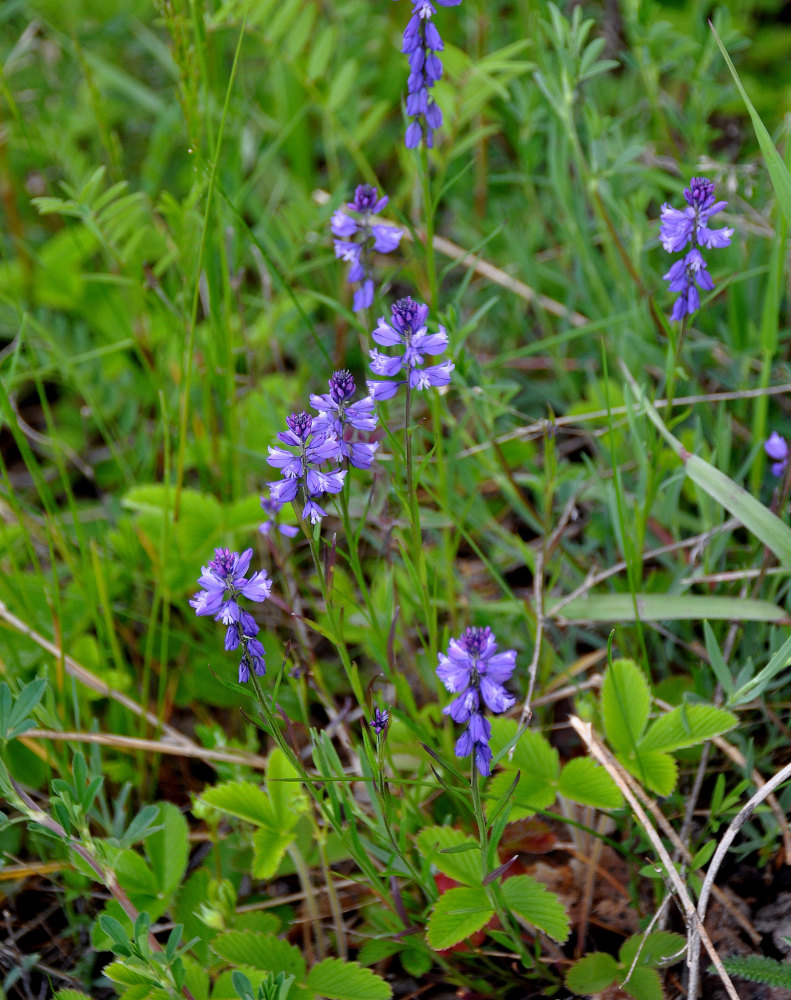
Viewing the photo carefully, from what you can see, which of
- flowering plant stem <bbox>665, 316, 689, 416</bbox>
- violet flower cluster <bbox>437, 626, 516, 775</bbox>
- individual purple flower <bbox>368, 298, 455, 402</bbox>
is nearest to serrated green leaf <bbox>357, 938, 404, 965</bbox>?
violet flower cluster <bbox>437, 626, 516, 775</bbox>

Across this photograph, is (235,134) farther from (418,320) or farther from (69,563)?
(418,320)

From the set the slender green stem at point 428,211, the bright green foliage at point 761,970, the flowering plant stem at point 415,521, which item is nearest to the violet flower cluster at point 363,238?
the slender green stem at point 428,211

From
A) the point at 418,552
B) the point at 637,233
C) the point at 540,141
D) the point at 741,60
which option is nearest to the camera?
the point at 418,552

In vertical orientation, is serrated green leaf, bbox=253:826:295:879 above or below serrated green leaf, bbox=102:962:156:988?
above

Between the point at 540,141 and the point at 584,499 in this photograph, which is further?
the point at 540,141

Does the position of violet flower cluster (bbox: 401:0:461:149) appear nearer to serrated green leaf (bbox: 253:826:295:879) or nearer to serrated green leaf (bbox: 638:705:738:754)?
serrated green leaf (bbox: 638:705:738:754)

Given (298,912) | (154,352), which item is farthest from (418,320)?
(154,352)
